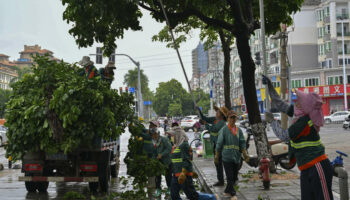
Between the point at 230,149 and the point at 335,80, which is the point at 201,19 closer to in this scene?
the point at 230,149

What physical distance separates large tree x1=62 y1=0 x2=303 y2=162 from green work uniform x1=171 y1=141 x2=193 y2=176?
339 centimetres

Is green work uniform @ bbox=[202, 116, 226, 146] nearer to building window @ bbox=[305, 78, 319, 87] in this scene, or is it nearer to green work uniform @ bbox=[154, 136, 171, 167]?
green work uniform @ bbox=[154, 136, 171, 167]

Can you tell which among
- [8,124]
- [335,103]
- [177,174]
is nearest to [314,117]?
[177,174]

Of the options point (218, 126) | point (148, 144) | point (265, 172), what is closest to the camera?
point (265, 172)

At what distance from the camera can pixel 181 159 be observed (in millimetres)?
7891

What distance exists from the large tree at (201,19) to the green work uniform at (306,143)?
576 cm

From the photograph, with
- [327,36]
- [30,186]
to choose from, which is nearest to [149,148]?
[30,186]

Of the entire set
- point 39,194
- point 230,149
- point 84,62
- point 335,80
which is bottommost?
point 39,194

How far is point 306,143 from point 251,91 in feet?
19.9

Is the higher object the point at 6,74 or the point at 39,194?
the point at 6,74

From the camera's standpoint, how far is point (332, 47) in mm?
61312

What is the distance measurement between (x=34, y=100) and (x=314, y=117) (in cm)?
597

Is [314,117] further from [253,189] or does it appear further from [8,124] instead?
[8,124]

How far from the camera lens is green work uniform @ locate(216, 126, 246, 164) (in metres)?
8.35
